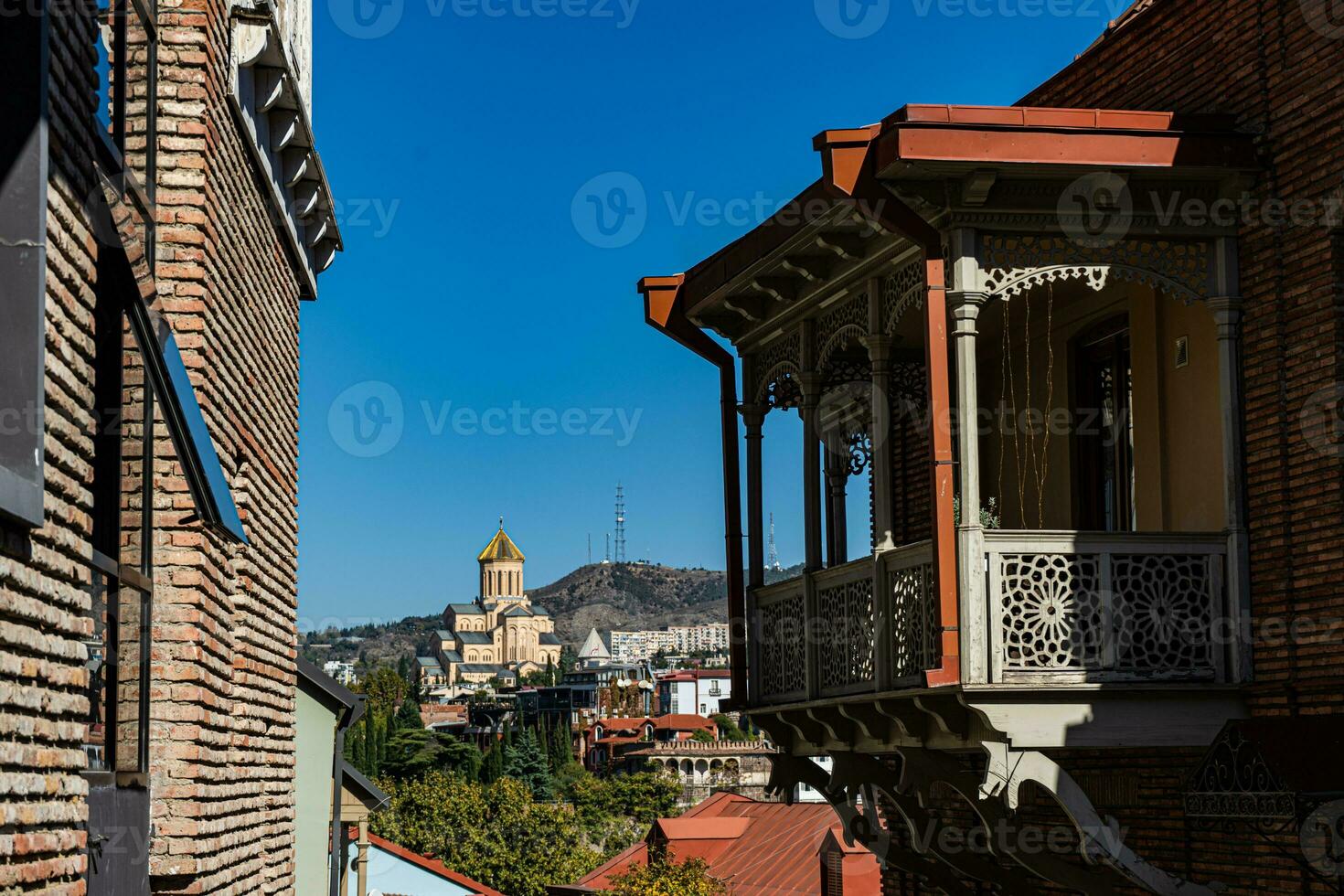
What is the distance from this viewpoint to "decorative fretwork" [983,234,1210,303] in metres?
10.4

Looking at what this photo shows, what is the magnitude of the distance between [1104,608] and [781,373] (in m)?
4.37

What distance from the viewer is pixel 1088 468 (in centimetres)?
1304

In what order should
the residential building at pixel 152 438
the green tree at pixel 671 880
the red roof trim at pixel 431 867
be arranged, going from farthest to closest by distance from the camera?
the red roof trim at pixel 431 867, the green tree at pixel 671 880, the residential building at pixel 152 438

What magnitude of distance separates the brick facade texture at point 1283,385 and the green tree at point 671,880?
78.8 ft

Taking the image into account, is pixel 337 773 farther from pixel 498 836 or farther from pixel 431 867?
pixel 498 836

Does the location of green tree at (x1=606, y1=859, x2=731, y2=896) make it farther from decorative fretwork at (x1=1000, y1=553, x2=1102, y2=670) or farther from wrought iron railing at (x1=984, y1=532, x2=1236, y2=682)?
decorative fretwork at (x1=1000, y1=553, x2=1102, y2=670)

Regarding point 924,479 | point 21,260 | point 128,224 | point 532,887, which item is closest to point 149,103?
point 128,224

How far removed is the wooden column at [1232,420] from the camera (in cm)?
1024

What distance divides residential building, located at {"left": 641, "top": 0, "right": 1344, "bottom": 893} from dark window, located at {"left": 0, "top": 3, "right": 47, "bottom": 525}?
553 cm

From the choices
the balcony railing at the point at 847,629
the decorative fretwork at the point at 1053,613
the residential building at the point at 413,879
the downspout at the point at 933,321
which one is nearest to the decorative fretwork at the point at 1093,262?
the downspout at the point at 933,321

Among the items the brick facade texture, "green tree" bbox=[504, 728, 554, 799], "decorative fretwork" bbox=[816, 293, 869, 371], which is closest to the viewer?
the brick facade texture

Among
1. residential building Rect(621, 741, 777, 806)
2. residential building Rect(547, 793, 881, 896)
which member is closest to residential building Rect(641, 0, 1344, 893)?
Answer: residential building Rect(547, 793, 881, 896)

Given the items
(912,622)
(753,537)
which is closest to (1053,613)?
(912,622)

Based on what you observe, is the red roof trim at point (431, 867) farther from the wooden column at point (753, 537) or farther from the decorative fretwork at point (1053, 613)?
the decorative fretwork at point (1053, 613)
